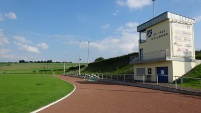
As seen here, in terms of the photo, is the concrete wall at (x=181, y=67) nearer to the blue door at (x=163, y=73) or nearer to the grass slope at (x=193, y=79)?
the grass slope at (x=193, y=79)

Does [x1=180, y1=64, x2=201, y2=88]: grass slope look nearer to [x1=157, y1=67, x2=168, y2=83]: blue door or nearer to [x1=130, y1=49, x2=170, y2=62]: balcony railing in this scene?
[x1=157, y1=67, x2=168, y2=83]: blue door

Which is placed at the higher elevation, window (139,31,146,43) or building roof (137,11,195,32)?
building roof (137,11,195,32)

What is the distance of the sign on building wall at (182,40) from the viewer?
26.5 m

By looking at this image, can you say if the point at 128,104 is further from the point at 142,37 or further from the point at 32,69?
the point at 32,69

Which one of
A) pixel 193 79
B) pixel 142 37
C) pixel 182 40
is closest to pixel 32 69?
pixel 142 37

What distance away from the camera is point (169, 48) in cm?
2625

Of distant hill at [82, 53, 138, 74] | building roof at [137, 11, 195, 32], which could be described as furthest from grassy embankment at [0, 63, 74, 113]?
distant hill at [82, 53, 138, 74]

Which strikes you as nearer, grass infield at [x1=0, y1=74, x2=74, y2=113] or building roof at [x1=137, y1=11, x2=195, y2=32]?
grass infield at [x1=0, y1=74, x2=74, y2=113]

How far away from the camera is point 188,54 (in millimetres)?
27297

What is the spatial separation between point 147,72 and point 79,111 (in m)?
21.0

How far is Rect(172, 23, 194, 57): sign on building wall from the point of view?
26.5 m

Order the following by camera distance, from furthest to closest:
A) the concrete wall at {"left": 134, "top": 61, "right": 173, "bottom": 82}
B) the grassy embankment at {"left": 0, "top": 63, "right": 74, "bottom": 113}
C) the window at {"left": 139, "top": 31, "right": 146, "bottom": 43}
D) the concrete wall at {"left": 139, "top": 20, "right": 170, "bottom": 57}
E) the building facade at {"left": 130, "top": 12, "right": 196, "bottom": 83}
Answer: the window at {"left": 139, "top": 31, "right": 146, "bottom": 43}, the concrete wall at {"left": 139, "top": 20, "right": 170, "bottom": 57}, the building facade at {"left": 130, "top": 12, "right": 196, "bottom": 83}, the concrete wall at {"left": 134, "top": 61, "right": 173, "bottom": 82}, the grassy embankment at {"left": 0, "top": 63, "right": 74, "bottom": 113}

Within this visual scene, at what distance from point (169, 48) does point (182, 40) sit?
2.14m

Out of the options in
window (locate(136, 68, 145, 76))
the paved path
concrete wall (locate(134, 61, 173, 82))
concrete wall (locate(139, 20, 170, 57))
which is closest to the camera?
the paved path
